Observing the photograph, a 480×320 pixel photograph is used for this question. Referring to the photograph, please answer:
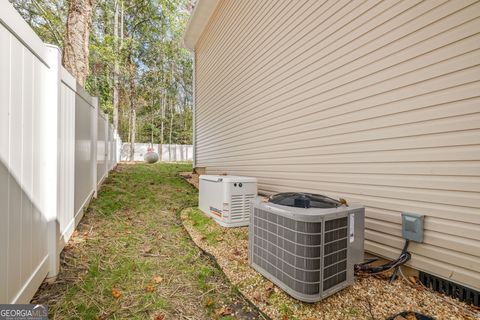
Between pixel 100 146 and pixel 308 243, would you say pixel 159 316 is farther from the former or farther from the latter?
pixel 100 146

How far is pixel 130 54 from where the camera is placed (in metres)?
14.1

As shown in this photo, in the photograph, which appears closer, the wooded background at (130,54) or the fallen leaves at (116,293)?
the fallen leaves at (116,293)

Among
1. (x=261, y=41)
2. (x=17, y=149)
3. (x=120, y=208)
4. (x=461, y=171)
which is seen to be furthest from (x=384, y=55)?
(x=120, y=208)

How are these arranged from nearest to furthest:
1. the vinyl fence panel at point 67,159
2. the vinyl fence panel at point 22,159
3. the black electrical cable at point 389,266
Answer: the vinyl fence panel at point 22,159 → the black electrical cable at point 389,266 → the vinyl fence panel at point 67,159

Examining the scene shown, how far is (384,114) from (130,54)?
1513 cm

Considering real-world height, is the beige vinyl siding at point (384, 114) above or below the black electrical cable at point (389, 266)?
above

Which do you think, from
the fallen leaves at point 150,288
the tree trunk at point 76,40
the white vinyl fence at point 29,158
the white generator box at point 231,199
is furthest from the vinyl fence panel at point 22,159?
the tree trunk at point 76,40

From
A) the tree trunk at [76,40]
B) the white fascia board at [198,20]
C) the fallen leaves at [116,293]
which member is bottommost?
the fallen leaves at [116,293]

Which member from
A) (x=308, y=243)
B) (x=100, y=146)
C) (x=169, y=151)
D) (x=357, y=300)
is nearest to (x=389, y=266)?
(x=357, y=300)

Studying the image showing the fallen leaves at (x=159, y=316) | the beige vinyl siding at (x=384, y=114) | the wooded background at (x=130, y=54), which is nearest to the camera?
the fallen leaves at (x=159, y=316)

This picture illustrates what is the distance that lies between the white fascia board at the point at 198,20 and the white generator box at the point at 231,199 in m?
5.67

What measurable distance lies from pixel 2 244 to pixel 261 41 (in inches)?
185

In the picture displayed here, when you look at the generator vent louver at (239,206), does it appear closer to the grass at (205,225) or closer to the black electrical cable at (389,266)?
the grass at (205,225)

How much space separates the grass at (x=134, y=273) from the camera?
1.82 m
